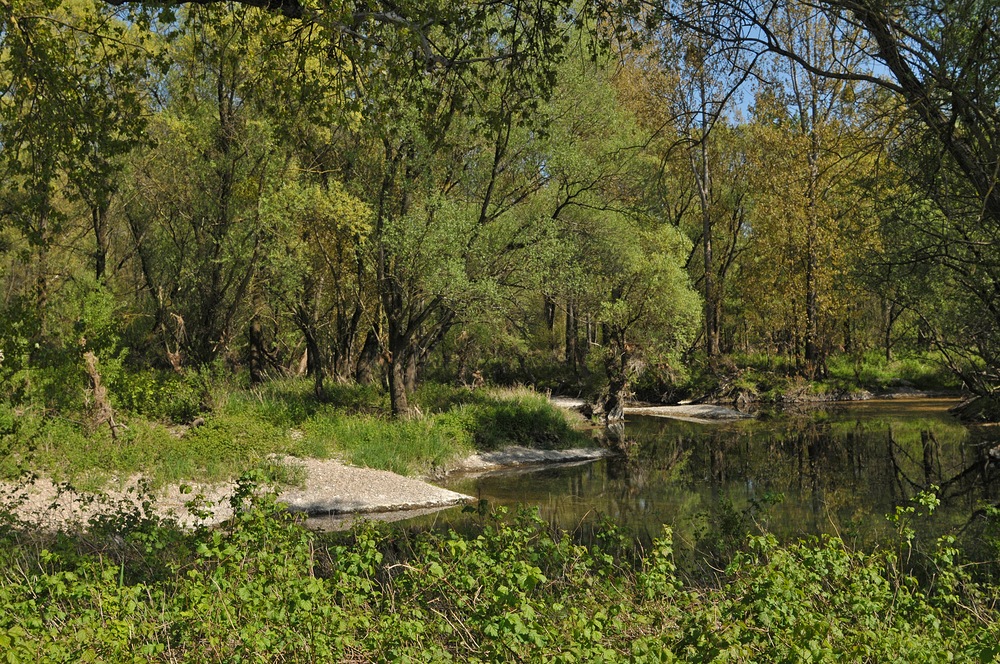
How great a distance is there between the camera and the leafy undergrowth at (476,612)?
4.75m

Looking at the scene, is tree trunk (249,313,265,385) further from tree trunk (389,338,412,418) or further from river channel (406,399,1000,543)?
river channel (406,399,1000,543)

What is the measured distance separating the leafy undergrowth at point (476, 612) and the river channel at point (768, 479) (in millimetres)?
1996

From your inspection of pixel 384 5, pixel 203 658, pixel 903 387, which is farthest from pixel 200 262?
pixel 903 387

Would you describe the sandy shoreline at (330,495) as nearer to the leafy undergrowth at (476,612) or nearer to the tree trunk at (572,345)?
the leafy undergrowth at (476,612)

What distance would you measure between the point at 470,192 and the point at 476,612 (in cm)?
1751

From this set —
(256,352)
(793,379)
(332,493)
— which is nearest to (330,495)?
(332,493)

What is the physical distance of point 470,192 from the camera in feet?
72.0

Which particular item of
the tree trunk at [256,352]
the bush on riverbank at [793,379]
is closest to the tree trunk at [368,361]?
the tree trunk at [256,352]

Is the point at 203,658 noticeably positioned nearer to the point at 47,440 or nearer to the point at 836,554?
the point at 836,554

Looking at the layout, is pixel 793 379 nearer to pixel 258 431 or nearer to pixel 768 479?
pixel 768 479

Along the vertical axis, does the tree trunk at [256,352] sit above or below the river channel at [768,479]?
above

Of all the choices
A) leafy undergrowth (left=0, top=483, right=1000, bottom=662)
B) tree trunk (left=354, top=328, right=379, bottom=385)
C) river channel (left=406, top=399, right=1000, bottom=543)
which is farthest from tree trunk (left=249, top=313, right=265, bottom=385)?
leafy undergrowth (left=0, top=483, right=1000, bottom=662)

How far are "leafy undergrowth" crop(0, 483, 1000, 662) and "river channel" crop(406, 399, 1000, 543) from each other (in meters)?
2.00

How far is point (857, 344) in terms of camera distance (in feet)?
125
